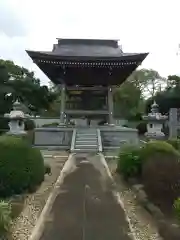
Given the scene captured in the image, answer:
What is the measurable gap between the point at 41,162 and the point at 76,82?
57.8 feet

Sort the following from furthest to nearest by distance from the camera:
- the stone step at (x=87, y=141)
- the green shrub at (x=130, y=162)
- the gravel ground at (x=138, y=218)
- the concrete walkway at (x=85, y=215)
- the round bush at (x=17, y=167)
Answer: the stone step at (x=87, y=141) → the green shrub at (x=130, y=162) → the round bush at (x=17, y=167) → the gravel ground at (x=138, y=218) → the concrete walkway at (x=85, y=215)

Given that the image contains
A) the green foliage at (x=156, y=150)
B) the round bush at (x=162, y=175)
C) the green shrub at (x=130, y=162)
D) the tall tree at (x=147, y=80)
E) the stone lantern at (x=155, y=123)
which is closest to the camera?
the round bush at (x=162, y=175)

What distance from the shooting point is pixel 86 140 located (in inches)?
914

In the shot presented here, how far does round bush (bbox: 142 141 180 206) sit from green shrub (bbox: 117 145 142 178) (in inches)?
23.6

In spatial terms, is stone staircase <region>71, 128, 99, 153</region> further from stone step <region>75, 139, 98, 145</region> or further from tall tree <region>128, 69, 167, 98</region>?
tall tree <region>128, 69, 167, 98</region>

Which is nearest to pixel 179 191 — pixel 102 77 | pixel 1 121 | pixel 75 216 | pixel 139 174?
pixel 75 216

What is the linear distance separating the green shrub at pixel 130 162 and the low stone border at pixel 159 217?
65 centimetres

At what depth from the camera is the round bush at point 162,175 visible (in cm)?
788

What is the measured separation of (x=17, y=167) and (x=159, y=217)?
3.51 m

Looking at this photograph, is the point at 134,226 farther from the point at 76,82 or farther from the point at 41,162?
the point at 76,82

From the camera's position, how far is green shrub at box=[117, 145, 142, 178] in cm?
1088

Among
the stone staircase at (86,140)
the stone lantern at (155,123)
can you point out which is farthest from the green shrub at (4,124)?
the stone lantern at (155,123)

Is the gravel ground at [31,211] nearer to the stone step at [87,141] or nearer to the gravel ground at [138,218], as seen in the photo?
the gravel ground at [138,218]

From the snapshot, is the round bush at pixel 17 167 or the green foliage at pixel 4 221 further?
the round bush at pixel 17 167
